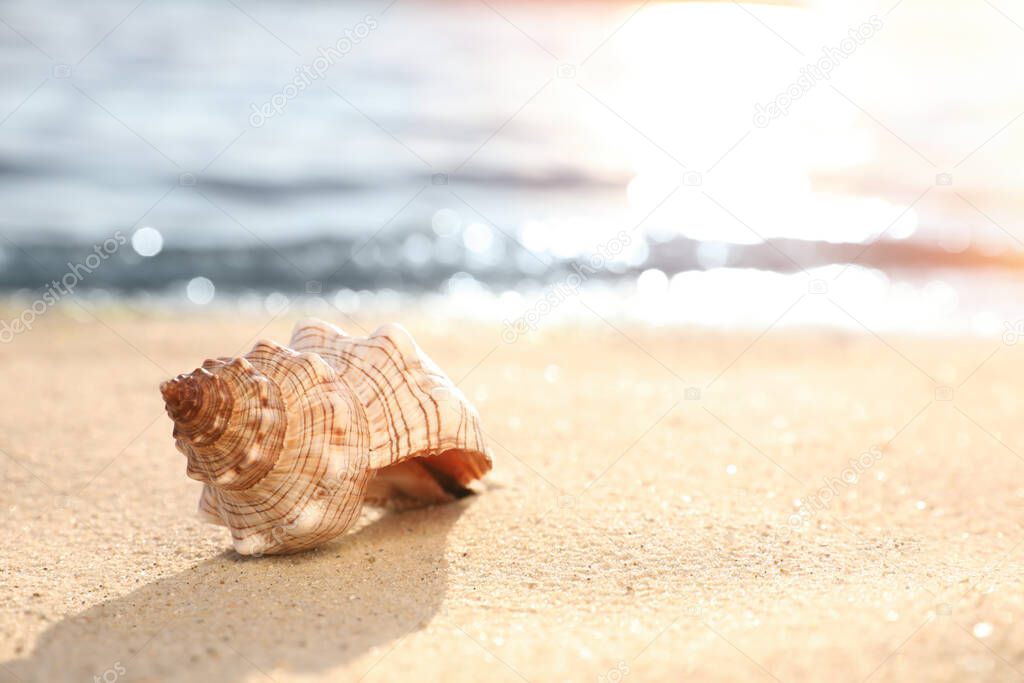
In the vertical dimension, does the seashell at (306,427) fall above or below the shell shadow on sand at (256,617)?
above

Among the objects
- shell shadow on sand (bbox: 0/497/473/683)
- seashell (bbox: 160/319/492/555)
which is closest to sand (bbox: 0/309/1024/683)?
shell shadow on sand (bbox: 0/497/473/683)

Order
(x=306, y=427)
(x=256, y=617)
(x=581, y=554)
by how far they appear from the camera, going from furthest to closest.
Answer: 1. (x=581, y=554)
2. (x=306, y=427)
3. (x=256, y=617)

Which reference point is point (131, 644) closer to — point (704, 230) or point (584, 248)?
point (584, 248)

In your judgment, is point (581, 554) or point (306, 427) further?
point (581, 554)

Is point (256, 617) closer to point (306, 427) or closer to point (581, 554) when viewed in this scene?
point (306, 427)

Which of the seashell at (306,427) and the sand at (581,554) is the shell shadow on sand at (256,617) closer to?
the sand at (581,554)

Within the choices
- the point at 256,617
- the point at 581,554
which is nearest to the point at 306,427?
the point at 256,617

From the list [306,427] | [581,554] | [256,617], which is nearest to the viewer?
[256,617]

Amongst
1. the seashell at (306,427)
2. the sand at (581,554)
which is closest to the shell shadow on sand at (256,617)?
the sand at (581,554)
